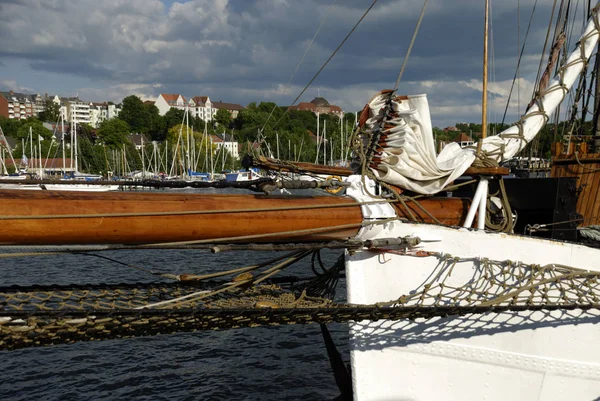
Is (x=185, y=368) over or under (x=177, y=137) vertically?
under

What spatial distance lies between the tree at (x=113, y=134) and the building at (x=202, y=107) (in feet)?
203

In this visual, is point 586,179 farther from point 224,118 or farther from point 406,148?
point 224,118

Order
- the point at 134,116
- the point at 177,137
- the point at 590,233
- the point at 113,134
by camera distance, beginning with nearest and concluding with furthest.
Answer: the point at 590,233 → the point at 177,137 → the point at 113,134 → the point at 134,116

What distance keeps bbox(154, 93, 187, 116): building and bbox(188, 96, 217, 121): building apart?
3478mm

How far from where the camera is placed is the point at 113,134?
10362 cm

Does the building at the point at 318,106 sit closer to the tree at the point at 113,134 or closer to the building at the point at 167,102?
the building at the point at 167,102

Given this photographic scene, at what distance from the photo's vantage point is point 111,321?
12.3ft

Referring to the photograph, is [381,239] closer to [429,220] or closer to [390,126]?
[429,220]

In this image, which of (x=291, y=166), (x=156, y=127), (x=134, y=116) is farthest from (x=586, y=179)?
(x=134, y=116)

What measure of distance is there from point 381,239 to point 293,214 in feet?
2.36

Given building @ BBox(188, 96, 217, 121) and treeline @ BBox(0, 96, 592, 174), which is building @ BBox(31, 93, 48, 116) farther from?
building @ BBox(188, 96, 217, 121)

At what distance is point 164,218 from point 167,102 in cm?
16763

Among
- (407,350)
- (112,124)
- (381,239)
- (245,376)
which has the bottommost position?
(245,376)

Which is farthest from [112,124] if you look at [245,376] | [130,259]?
[245,376]
